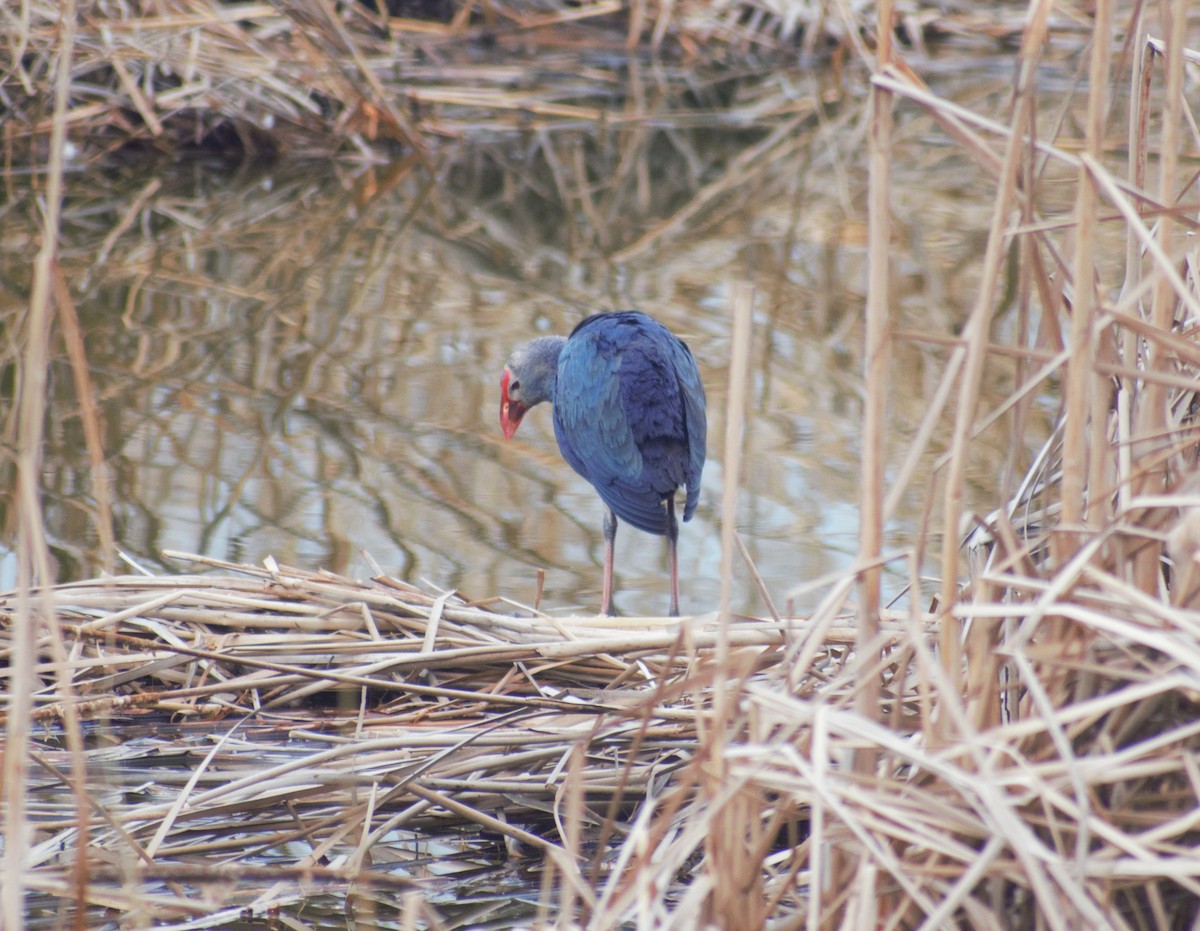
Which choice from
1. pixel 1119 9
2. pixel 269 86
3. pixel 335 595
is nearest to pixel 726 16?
pixel 1119 9

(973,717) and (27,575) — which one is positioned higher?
(27,575)

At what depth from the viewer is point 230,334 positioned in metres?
5.19

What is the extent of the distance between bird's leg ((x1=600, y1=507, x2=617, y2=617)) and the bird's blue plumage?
0.19 meters

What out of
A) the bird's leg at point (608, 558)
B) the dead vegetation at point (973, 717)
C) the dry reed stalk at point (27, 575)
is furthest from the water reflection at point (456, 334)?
the dry reed stalk at point (27, 575)

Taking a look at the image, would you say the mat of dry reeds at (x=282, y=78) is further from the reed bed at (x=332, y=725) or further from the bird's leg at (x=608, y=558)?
the reed bed at (x=332, y=725)

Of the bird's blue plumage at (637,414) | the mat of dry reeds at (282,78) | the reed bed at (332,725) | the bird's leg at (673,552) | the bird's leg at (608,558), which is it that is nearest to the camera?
the reed bed at (332,725)

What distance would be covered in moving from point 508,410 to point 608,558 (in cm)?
54

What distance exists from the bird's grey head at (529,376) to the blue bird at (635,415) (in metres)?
0.40

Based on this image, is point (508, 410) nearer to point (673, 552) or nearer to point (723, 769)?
point (673, 552)

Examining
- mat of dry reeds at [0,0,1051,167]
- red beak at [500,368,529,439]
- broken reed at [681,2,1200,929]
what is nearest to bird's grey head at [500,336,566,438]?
red beak at [500,368,529,439]

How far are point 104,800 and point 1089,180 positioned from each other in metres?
1.60

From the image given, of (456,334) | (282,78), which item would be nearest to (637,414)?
(456,334)

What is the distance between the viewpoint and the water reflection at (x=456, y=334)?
376 centimetres

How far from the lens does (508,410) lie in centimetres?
371
